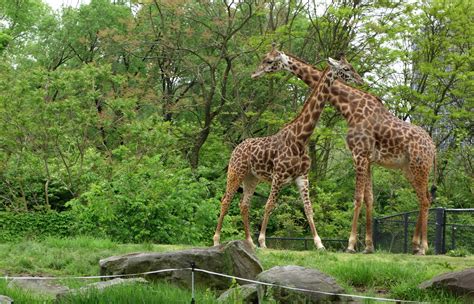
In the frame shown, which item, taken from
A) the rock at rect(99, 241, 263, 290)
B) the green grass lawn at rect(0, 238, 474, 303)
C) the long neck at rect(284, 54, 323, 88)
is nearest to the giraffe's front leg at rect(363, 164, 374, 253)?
the green grass lawn at rect(0, 238, 474, 303)

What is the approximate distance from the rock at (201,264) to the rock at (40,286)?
76cm

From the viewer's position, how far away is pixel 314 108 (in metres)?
12.7

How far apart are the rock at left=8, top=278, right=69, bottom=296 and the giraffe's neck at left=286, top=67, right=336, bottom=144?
5.48 meters

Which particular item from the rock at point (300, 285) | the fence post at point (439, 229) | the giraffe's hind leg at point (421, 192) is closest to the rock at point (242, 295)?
the rock at point (300, 285)

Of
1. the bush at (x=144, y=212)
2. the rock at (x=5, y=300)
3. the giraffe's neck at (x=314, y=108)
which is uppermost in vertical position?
the giraffe's neck at (x=314, y=108)

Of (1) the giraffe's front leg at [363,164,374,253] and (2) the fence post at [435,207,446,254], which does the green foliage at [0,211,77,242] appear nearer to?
(1) the giraffe's front leg at [363,164,374,253]

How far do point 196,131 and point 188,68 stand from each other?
246 cm

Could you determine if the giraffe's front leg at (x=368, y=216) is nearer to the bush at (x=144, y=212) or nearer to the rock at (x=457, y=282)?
the rock at (x=457, y=282)

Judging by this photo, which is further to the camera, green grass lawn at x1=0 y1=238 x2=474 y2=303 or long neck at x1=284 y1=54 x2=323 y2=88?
long neck at x1=284 y1=54 x2=323 y2=88

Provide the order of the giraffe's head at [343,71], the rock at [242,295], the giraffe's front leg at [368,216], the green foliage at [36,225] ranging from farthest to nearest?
the green foliage at [36,225] < the giraffe's head at [343,71] < the giraffe's front leg at [368,216] < the rock at [242,295]

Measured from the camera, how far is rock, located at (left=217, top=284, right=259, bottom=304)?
23.5ft

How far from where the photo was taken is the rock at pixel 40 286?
8422 mm

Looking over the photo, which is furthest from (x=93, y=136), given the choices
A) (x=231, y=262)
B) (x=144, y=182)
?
(x=231, y=262)

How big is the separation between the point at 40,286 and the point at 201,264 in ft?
6.88
